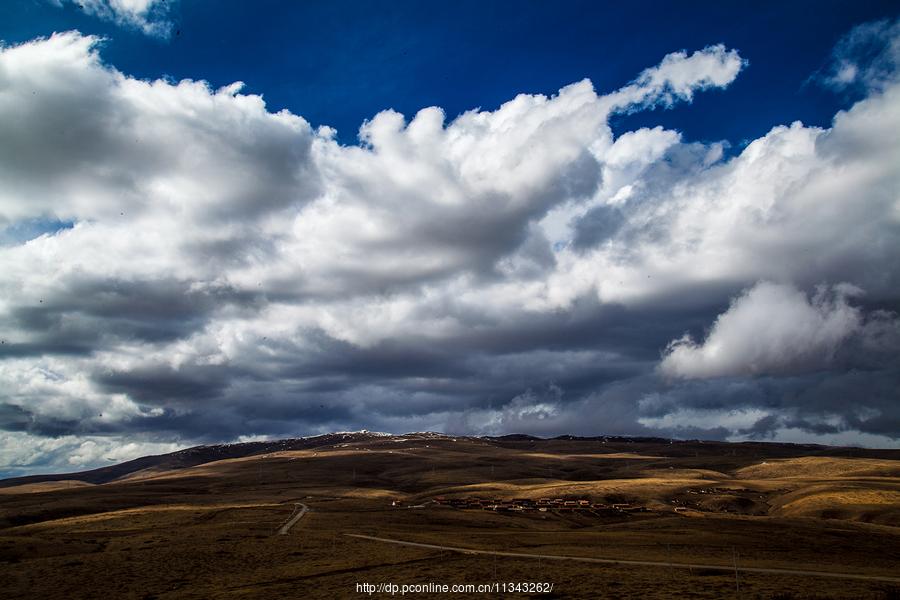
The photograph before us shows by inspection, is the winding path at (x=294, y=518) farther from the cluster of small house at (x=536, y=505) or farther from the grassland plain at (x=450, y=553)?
the cluster of small house at (x=536, y=505)

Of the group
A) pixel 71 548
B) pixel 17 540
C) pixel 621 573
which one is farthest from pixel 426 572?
pixel 17 540

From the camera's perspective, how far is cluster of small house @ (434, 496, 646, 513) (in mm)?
142375

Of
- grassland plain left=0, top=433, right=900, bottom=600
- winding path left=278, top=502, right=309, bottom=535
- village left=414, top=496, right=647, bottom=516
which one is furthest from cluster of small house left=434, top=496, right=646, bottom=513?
winding path left=278, top=502, right=309, bottom=535

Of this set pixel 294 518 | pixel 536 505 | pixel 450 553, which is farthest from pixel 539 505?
pixel 450 553

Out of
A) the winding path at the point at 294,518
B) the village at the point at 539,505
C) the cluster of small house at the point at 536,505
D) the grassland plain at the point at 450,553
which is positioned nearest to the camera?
the grassland plain at the point at 450,553

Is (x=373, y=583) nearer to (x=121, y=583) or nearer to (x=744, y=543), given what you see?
(x=121, y=583)

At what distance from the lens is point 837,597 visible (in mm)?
45844

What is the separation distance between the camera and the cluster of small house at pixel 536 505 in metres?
142

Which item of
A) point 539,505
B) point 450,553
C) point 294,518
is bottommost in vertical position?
point 539,505

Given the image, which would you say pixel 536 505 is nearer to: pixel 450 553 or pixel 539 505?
pixel 539 505

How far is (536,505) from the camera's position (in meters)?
152

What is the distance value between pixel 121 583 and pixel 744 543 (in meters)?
75.0

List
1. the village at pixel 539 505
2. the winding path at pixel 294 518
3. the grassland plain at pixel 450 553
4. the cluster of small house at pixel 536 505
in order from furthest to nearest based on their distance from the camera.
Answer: the cluster of small house at pixel 536 505 → the village at pixel 539 505 → the winding path at pixel 294 518 → the grassland plain at pixel 450 553

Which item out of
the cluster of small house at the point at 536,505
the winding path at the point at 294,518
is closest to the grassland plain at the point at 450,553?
the winding path at the point at 294,518
